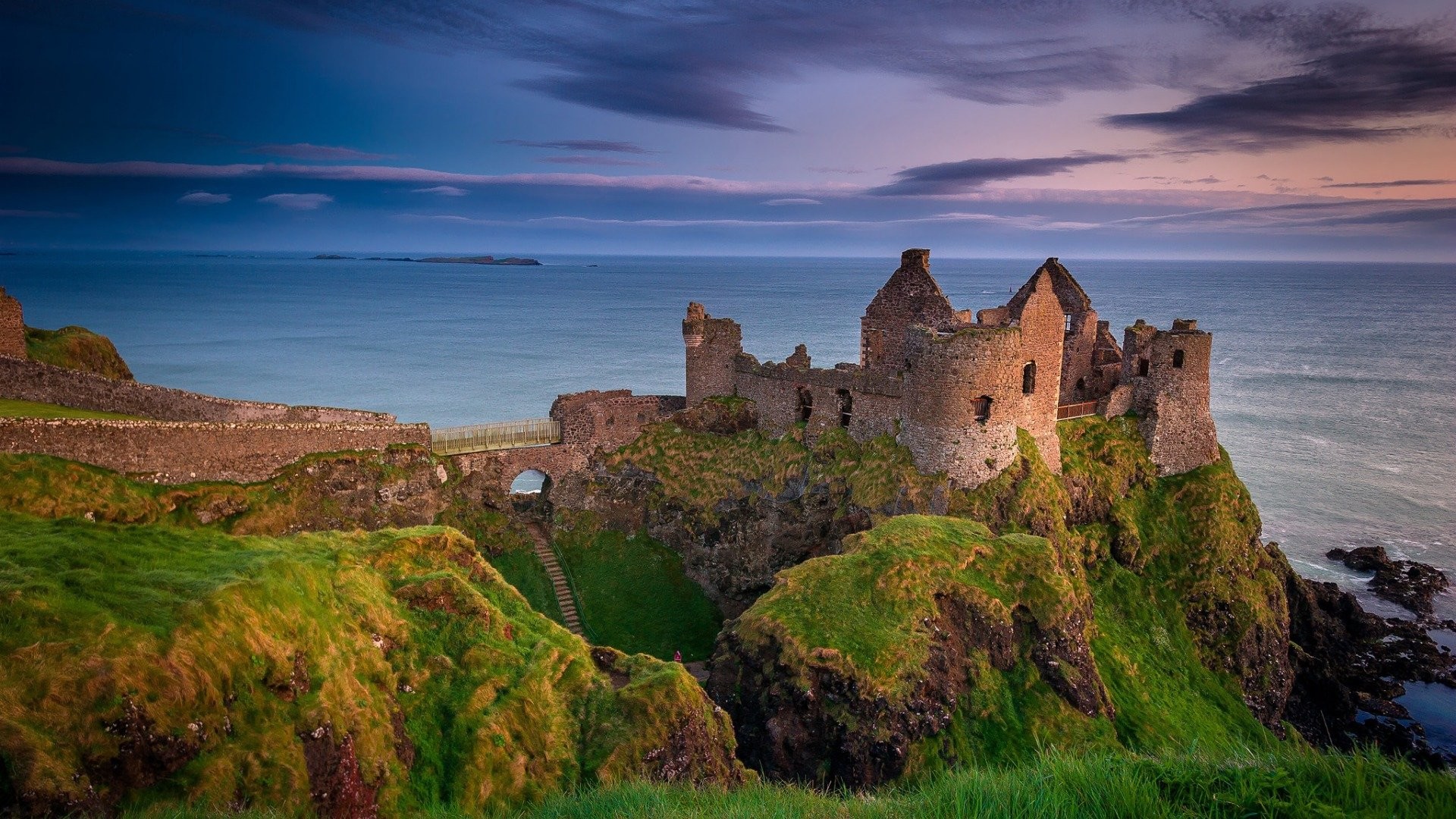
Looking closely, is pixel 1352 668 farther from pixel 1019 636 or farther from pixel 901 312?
pixel 901 312

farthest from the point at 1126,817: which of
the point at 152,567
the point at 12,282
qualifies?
the point at 12,282

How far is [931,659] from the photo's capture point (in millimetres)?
21797

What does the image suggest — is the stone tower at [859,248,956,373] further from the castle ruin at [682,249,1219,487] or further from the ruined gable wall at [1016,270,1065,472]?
the ruined gable wall at [1016,270,1065,472]

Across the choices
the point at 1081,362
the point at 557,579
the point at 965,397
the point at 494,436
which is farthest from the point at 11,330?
the point at 1081,362

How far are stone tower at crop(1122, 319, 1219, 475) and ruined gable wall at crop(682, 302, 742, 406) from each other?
16112 mm

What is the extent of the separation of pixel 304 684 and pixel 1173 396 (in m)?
33.1

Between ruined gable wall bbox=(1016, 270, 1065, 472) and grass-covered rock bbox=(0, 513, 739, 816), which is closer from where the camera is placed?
grass-covered rock bbox=(0, 513, 739, 816)

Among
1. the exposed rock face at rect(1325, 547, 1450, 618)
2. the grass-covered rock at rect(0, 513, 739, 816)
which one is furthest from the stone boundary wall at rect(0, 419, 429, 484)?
the exposed rock face at rect(1325, 547, 1450, 618)

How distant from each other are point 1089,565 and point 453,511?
76.8 ft

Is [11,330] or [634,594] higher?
[11,330]

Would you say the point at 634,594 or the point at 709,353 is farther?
the point at 709,353

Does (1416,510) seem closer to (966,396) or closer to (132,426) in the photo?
(966,396)

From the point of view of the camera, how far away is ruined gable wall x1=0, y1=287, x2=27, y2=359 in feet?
103

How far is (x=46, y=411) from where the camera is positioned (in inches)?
1054
